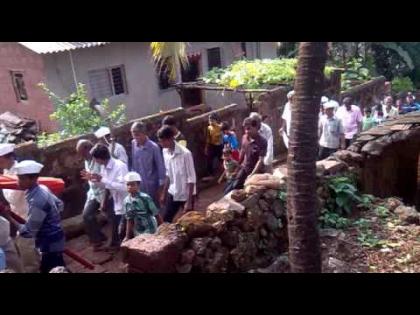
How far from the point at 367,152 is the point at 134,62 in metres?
7.58

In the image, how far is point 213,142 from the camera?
887 cm

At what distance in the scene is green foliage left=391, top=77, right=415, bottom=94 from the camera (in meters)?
19.0

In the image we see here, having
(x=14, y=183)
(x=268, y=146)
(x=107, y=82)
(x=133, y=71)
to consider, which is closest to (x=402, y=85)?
(x=133, y=71)

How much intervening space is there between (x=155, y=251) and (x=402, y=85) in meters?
17.2

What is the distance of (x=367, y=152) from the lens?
7906 millimetres

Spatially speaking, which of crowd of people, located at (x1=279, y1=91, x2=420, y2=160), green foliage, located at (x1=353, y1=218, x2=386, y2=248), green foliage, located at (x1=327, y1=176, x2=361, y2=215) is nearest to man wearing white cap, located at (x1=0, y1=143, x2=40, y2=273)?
crowd of people, located at (x1=279, y1=91, x2=420, y2=160)

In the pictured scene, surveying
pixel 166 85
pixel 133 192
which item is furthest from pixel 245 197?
pixel 166 85

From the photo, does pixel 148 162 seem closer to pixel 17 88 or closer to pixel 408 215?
pixel 408 215

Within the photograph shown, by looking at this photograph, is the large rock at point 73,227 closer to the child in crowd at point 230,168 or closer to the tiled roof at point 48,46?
the child in crowd at point 230,168

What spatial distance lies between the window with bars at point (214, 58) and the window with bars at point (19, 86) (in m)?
5.44

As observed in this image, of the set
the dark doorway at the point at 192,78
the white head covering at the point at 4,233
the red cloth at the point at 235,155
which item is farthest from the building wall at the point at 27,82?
the white head covering at the point at 4,233

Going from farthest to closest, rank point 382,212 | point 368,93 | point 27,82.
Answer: point 368,93 → point 27,82 → point 382,212
